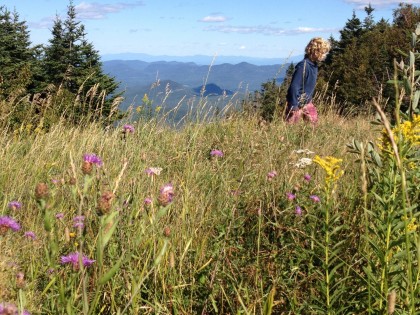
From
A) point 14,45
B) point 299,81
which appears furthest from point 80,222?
point 14,45

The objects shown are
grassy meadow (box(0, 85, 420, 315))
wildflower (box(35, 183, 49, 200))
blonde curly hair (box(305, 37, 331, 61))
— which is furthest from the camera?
blonde curly hair (box(305, 37, 331, 61))

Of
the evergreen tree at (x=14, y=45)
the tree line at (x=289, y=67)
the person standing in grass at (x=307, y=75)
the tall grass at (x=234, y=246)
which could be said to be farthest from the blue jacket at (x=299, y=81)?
the evergreen tree at (x=14, y=45)

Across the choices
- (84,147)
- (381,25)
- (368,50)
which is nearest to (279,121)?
(84,147)

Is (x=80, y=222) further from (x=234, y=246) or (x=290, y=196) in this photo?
(x=290, y=196)

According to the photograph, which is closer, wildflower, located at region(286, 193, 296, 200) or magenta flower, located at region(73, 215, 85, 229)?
magenta flower, located at region(73, 215, 85, 229)

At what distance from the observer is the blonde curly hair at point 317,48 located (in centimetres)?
606

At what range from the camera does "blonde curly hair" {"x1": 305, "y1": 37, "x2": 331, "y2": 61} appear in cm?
606

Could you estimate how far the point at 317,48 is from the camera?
239 inches

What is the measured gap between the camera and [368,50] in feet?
98.1

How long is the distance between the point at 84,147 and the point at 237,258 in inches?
84.3

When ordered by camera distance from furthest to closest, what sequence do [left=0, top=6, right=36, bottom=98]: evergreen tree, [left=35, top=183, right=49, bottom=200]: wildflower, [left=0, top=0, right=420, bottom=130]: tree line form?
[left=0, top=6, right=36, bottom=98]: evergreen tree < [left=0, top=0, right=420, bottom=130]: tree line < [left=35, top=183, right=49, bottom=200]: wildflower

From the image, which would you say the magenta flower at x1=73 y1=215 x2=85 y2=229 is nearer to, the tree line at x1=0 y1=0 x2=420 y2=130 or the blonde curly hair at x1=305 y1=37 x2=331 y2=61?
the blonde curly hair at x1=305 y1=37 x2=331 y2=61

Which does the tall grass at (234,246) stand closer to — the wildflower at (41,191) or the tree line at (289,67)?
the wildflower at (41,191)

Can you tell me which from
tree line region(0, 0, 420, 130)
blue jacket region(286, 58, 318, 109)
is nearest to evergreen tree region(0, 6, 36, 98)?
tree line region(0, 0, 420, 130)
